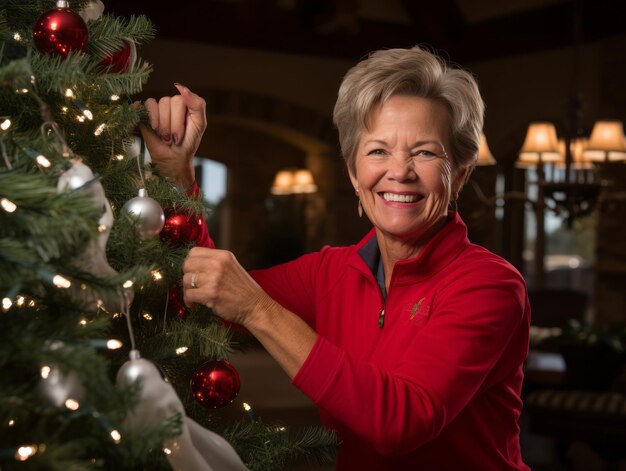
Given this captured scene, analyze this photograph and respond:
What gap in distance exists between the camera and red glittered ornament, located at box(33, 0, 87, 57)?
1.02 meters

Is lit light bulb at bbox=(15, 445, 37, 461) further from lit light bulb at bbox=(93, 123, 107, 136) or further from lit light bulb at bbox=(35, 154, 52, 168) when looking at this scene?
lit light bulb at bbox=(93, 123, 107, 136)

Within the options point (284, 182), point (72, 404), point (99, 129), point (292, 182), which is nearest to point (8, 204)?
point (72, 404)

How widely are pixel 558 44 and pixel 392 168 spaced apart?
605 cm

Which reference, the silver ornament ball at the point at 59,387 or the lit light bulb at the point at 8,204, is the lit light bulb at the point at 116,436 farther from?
the lit light bulb at the point at 8,204

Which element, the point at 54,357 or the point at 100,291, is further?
the point at 100,291

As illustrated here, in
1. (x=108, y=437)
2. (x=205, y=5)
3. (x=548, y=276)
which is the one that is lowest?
(x=548, y=276)

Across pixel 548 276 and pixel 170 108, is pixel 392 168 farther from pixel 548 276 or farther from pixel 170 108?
pixel 548 276

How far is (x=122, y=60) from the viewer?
1228 millimetres

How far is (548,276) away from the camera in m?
10.5

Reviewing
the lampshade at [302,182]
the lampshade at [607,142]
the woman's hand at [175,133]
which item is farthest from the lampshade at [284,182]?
the woman's hand at [175,133]

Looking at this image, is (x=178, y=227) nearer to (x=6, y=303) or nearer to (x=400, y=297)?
(x=6, y=303)

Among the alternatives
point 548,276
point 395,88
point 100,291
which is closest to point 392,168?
point 395,88

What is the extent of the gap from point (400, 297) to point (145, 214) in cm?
65

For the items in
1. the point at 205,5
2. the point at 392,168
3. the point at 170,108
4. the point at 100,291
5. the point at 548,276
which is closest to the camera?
the point at 100,291
